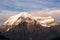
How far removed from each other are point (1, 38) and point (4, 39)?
612mm

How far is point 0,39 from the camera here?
40.6m

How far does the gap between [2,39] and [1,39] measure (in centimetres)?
17

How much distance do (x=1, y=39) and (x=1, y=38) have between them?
17 centimetres

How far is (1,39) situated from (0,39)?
0.18 m

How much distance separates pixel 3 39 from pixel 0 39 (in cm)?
58

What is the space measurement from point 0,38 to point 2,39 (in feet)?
1.31

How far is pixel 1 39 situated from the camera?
133 feet

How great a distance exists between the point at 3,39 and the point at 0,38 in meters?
0.57

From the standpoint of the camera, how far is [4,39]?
4094 cm

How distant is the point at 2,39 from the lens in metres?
40.6

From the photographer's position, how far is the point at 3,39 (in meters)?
40.9

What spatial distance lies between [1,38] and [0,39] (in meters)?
0.24
